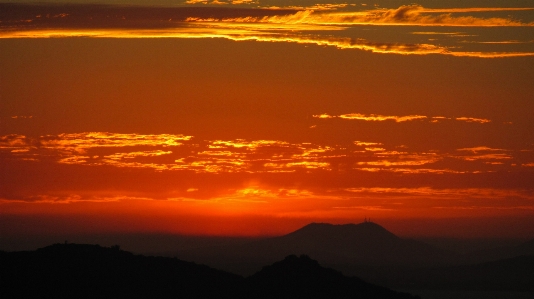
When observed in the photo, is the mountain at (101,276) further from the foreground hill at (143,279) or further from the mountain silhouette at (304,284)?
the mountain silhouette at (304,284)

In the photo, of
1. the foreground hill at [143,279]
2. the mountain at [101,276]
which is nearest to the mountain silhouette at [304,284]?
the foreground hill at [143,279]

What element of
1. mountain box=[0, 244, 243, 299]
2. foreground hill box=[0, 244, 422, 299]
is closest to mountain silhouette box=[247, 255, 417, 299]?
foreground hill box=[0, 244, 422, 299]

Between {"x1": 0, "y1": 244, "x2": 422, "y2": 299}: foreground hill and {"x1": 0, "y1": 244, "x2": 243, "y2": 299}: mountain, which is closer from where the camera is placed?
{"x1": 0, "y1": 244, "x2": 243, "y2": 299}: mountain

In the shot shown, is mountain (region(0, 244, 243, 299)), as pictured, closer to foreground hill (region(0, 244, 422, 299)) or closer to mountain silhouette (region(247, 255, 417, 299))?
foreground hill (region(0, 244, 422, 299))

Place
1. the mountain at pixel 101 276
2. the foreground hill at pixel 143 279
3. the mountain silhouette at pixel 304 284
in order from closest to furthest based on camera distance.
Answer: the mountain at pixel 101 276 < the foreground hill at pixel 143 279 < the mountain silhouette at pixel 304 284

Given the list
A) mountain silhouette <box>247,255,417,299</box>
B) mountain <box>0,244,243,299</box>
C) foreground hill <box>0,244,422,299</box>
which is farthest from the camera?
mountain silhouette <box>247,255,417,299</box>

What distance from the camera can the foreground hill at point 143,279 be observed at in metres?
66.5

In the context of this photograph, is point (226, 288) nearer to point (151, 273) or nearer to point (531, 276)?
point (151, 273)

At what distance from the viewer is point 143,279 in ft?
233

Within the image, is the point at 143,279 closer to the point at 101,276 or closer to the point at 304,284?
the point at 101,276

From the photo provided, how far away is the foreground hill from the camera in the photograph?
218ft

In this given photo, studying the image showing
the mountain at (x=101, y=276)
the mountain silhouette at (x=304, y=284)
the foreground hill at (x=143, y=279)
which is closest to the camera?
the mountain at (x=101, y=276)

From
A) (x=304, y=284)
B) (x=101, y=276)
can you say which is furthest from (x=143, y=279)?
(x=304, y=284)

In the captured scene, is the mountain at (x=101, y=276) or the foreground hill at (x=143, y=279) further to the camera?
the foreground hill at (x=143, y=279)
